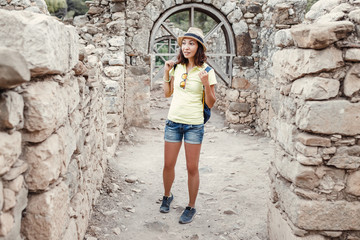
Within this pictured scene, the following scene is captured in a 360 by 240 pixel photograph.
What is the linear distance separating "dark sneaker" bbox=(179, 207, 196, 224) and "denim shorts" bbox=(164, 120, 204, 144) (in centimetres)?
71

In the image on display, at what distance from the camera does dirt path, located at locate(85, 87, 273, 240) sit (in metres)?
3.01

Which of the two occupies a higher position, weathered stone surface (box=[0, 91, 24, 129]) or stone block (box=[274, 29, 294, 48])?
stone block (box=[274, 29, 294, 48])

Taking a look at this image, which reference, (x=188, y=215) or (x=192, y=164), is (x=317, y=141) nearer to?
(x=192, y=164)

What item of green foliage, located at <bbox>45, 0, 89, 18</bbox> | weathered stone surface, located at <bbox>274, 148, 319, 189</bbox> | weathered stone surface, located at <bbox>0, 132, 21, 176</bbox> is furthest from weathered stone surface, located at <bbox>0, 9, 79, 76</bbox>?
green foliage, located at <bbox>45, 0, 89, 18</bbox>

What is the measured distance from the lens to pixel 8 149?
1214 mm

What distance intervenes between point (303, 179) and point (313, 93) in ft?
1.83

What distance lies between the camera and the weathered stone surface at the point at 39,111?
1389mm

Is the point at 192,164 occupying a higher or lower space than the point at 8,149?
lower

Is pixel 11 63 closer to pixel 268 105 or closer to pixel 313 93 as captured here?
pixel 313 93

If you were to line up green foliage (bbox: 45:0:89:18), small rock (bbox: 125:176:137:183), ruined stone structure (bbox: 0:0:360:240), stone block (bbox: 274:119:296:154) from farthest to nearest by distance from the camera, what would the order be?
1. green foliage (bbox: 45:0:89:18)
2. small rock (bbox: 125:176:137:183)
3. stone block (bbox: 274:119:296:154)
4. ruined stone structure (bbox: 0:0:360:240)

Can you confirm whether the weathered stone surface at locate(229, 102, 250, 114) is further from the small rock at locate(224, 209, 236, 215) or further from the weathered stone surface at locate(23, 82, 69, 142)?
the weathered stone surface at locate(23, 82, 69, 142)

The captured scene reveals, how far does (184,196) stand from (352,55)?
7.76 ft

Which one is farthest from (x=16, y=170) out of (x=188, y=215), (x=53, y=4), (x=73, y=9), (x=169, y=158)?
(x=73, y=9)

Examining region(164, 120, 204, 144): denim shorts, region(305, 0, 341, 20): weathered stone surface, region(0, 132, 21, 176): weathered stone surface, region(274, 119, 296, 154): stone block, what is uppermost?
region(305, 0, 341, 20): weathered stone surface
